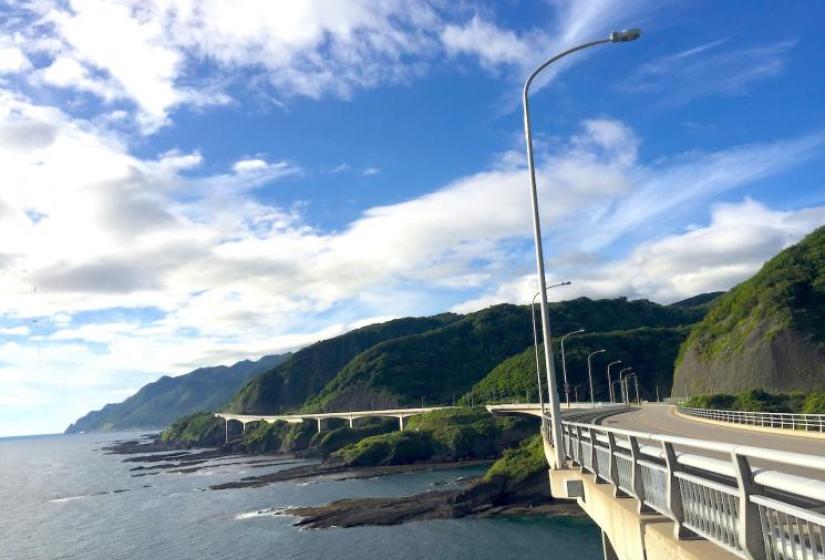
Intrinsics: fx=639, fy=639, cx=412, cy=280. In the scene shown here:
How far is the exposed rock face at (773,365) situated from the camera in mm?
98812

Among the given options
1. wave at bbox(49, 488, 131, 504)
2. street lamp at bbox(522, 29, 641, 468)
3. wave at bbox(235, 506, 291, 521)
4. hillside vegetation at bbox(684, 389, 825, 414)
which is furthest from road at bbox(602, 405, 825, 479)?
wave at bbox(49, 488, 131, 504)

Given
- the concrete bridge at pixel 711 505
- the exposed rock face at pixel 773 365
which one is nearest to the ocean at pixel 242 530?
the concrete bridge at pixel 711 505

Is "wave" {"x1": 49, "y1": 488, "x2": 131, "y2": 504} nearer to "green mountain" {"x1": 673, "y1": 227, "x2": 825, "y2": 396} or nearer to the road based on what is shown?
the road

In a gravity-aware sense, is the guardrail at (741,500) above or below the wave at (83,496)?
above

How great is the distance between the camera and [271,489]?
291 ft

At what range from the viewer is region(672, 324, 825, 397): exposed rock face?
324 ft

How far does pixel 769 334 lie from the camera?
104 metres

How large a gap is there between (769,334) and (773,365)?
6.03 m

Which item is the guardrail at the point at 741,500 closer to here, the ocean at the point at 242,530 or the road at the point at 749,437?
the road at the point at 749,437

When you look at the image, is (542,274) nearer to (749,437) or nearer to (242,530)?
(749,437)

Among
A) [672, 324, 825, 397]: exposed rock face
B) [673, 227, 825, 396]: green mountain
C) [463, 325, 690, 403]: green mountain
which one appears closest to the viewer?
[672, 324, 825, 397]: exposed rock face

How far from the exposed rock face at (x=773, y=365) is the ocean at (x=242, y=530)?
47449 mm

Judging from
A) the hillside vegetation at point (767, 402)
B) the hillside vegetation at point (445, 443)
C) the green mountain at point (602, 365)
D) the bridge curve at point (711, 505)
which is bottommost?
the hillside vegetation at point (445, 443)

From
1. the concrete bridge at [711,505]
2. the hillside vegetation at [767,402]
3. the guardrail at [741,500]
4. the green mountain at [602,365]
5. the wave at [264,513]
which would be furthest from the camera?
the green mountain at [602,365]
